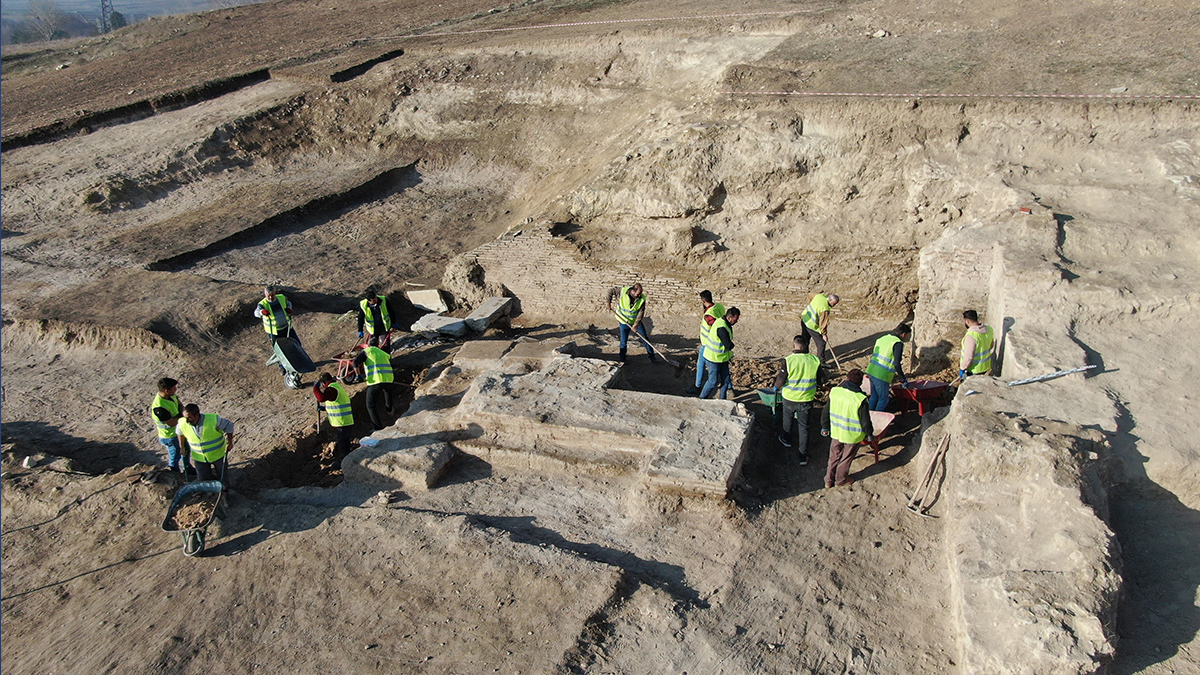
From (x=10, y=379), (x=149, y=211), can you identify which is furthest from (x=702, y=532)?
(x=149, y=211)

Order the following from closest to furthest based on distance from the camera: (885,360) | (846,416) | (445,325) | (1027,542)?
1. (1027,542)
2. (846,416)
3. (885,360)
4. (445,325)

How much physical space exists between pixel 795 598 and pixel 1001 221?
5.22 m

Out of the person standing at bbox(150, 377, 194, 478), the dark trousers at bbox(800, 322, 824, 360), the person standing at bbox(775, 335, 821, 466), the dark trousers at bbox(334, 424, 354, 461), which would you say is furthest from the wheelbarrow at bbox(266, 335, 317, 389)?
the dark trousers at bbox(800, 322, 824, 360)

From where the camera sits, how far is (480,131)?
1598 centimetres

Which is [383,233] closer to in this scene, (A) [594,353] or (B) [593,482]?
(A) [594,353]

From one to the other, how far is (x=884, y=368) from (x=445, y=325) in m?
6.05

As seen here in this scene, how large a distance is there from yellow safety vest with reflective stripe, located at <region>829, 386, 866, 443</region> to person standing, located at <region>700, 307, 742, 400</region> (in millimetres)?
1629

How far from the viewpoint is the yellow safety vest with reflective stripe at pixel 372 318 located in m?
9.77

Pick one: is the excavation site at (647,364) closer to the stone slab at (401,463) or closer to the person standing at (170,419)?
the stone slab at (401,463)

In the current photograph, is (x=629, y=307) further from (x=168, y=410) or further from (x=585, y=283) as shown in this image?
(x=168, y=410)

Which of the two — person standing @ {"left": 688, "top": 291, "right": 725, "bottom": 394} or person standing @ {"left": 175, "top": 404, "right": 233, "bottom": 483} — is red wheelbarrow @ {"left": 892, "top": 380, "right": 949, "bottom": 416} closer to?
Result: person standing @ {"left": 688, "top": 291, "right": 725, "bottom": 394}

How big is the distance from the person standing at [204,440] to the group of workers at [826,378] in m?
4.81

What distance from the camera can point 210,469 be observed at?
6.88 m

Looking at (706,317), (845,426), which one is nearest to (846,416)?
(845,426)
